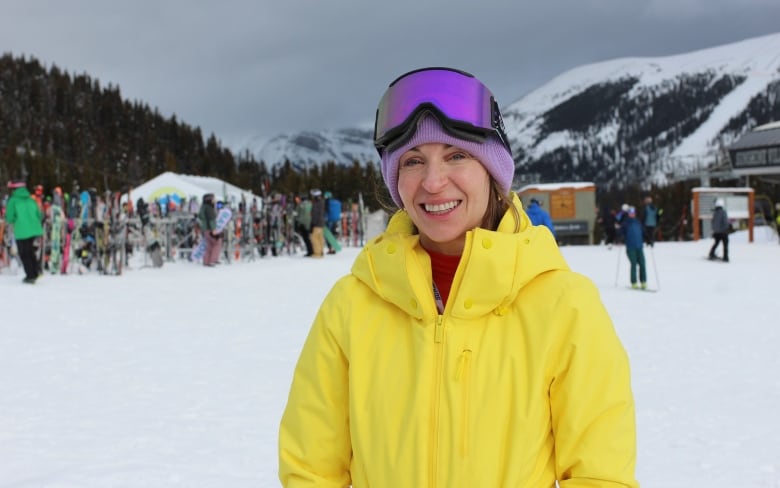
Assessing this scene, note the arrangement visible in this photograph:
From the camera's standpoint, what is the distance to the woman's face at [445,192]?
1.52m

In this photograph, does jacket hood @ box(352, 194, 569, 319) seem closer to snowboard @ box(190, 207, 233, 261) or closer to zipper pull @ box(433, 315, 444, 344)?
zipper pull @ box(433, 315, 444, 344)

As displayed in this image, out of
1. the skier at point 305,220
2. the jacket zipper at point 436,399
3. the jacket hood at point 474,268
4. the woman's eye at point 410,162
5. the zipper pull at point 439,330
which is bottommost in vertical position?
the jacket zipper at point 436,399

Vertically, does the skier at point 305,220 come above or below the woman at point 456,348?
above

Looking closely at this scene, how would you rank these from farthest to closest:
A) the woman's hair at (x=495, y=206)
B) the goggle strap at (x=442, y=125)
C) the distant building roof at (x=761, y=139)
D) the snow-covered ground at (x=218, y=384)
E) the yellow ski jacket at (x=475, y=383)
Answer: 1. the distant building roof at (x=761, y=139)
2. the snow-covered ground at (x=218, y=384)
3. the woman's hair at (x=495, y=206)
4. the goggle strap at (x=442, y=125)
5. the yellow ski jacket at (x=475, y=383)

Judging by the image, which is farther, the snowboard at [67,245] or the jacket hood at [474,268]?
the snowboard at [67,245]

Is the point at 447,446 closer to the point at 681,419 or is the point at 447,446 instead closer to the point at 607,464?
the point at 607,464

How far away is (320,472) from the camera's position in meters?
1.54

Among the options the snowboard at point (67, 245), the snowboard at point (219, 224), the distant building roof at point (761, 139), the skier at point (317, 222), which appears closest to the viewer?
the snowboard at point (67, 245)

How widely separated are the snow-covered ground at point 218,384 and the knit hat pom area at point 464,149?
7.34 ft

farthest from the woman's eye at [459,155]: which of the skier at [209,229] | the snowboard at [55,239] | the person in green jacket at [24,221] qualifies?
the skier at [209,229]

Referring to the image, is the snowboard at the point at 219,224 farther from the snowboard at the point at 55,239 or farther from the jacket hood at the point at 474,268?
the jacket hood at the point at 474,268

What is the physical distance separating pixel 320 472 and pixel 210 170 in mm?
106225

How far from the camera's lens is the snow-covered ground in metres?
3.42

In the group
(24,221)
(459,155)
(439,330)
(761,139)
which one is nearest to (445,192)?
(459,155)
